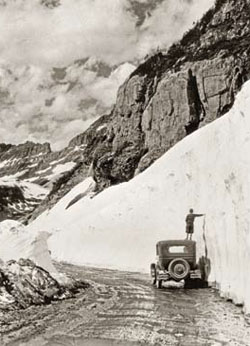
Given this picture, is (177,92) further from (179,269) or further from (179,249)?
(179,269)

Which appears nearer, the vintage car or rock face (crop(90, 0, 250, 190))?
the vintage car

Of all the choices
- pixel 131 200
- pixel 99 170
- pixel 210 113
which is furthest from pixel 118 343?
pixel 99 170

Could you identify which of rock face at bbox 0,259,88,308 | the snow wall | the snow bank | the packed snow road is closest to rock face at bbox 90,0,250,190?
the snow wall

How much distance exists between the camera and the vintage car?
2545cm

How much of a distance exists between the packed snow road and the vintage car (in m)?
2.76

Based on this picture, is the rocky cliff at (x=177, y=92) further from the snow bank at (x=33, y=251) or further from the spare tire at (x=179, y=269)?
the spare tire at (x=179, y=269)

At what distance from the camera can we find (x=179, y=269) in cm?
2552

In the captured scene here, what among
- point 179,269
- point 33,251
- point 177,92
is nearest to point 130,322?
point 179,269

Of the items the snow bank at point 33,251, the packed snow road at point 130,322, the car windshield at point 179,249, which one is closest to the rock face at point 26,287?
the packed snow road at point 130,322

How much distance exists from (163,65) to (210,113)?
21.7 m

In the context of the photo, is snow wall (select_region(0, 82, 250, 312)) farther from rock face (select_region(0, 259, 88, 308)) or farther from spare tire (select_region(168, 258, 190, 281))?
rock face (select_region(0, 259, 88, 308))

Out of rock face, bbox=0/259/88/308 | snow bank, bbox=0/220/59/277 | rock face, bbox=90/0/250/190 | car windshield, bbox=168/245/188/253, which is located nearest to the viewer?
rock face, bbox=0/259/88/308

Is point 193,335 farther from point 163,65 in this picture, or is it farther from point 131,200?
point 163,65

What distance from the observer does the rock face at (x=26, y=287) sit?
1899 cm
